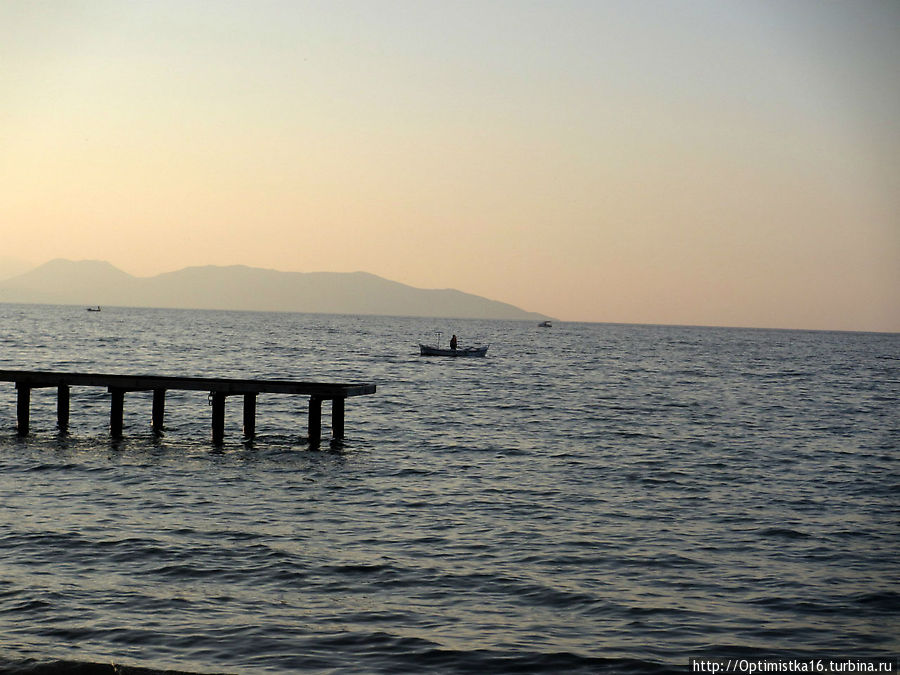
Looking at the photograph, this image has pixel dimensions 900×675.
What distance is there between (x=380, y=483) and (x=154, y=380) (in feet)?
31.3

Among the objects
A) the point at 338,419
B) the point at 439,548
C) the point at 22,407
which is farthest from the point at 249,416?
the point at 439,548

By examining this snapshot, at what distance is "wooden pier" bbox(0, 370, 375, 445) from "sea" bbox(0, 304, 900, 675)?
1.97 feet

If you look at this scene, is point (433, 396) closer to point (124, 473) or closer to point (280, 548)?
point (124, 473)

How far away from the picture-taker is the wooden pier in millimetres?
27406

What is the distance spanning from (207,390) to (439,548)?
1405 cm

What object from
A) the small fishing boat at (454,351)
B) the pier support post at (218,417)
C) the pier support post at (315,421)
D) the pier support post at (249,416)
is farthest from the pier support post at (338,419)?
the small fishing boat at (454,351)

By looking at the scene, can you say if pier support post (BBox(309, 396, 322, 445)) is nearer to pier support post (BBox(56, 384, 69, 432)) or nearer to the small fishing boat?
pier support post (BBox(56, 384, 69, 432))

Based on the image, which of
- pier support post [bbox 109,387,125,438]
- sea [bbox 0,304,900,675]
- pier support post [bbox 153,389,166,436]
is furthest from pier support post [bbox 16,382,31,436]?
pier support post [bbox 153,389,166,436]

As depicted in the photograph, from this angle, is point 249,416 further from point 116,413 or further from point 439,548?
point 439,548

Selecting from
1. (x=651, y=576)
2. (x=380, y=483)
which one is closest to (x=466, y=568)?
(x=651, y=576)

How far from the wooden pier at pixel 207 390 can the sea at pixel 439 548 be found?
601 millimetres

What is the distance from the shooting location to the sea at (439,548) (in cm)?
1089

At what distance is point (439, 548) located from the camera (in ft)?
51.3

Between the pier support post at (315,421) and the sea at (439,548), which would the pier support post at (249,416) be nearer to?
the sea at (439,548)
